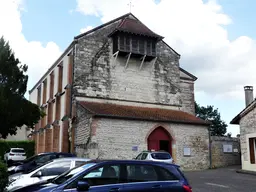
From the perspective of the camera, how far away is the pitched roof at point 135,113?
22.9 meters

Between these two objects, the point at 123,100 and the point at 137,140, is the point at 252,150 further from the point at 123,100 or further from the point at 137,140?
the point at 123,100

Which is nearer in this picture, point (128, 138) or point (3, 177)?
point (3, 177)

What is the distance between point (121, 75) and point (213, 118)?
27856 mm

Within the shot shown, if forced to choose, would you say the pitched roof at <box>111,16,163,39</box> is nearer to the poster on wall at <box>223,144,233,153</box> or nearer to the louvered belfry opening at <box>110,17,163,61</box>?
the louvered belfry opening at <box>110,17,163,61</box>

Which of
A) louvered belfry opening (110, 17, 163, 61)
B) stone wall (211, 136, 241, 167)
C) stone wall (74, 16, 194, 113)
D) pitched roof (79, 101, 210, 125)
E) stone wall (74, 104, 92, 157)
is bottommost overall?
stone wall (211, 136, 241, 167)

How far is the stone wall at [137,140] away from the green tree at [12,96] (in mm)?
4219

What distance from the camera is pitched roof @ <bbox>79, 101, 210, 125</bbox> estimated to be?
2289 centimetres

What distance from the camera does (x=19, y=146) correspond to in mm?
35062

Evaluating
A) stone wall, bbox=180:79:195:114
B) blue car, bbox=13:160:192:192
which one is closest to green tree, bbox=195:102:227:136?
stone wall, bbox=180:79:195:114

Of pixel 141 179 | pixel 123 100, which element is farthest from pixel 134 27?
pixel 141 179

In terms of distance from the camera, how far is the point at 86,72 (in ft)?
88.3

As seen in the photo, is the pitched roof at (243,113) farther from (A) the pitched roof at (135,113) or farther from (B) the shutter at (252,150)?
(A) the pitched roof at (135,113)

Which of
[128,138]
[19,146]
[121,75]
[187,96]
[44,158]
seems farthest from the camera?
[19,146]

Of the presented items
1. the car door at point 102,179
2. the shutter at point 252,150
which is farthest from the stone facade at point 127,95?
the car door at point 102,179
